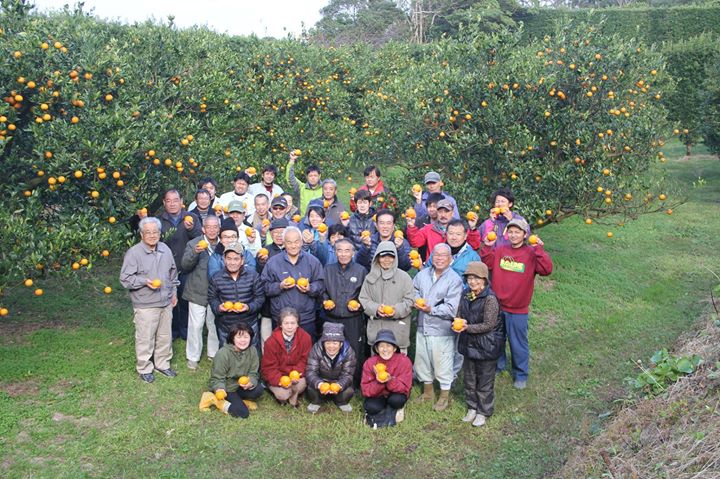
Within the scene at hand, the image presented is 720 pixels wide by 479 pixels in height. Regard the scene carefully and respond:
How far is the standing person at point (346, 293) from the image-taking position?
6922 millimetres

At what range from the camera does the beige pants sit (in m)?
7.24

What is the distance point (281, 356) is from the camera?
6734 mm

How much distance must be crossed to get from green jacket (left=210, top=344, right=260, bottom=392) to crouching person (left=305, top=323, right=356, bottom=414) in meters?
0.59

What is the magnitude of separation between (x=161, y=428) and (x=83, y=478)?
93cm

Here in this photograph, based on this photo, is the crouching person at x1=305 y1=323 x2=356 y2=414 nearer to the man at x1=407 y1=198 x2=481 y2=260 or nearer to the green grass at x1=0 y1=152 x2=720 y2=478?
the green grass at x1=0 y1=152 x2=720 y2=478

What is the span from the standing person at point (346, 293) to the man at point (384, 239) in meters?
0.39

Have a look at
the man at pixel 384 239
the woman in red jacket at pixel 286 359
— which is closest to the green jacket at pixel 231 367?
the woman in red jacket at pixel 286 359

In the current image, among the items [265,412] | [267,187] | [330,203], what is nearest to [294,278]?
[265,412]

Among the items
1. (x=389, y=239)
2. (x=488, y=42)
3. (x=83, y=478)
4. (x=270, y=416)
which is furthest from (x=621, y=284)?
(x=83, y=478)

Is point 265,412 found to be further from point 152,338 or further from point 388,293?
point 388,293

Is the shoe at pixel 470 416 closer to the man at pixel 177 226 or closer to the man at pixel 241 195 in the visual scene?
the man at pixel 177 226

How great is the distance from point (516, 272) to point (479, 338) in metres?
0.95

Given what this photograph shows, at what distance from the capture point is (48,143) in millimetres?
6801

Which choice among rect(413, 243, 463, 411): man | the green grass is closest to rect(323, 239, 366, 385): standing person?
rect(413, 243, 463, 411): man
